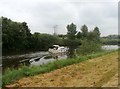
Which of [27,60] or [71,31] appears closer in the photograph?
[27,60]

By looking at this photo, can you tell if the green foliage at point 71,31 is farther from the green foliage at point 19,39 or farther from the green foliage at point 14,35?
the green foliage at point 14,35

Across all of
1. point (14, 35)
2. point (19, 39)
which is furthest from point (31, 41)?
point (14, 35)

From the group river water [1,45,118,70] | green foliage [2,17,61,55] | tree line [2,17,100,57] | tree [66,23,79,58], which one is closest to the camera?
river water [1,45,118,70]

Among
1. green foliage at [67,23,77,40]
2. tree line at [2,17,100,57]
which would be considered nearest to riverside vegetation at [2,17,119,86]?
tree line at [2,17,100,57]

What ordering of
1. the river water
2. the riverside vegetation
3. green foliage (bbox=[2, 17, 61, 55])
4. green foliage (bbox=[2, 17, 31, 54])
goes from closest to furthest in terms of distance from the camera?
the river water
the riverside vegetation
green foliage (bbox=[2, 17, 31, 54])
green foliage (bbox=[2, 17, 61, 55])

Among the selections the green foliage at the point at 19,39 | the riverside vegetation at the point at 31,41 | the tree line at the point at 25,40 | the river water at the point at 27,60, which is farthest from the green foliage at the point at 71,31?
the river water at the point at 27,60

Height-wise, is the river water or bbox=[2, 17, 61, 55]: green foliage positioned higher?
bbox=[2, 17, 61, 55]: green foliage

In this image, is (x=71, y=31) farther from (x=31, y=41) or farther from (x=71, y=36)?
(x=31, y=41)

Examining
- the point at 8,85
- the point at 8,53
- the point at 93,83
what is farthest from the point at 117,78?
the point at 8,53

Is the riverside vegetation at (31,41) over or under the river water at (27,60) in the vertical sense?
over

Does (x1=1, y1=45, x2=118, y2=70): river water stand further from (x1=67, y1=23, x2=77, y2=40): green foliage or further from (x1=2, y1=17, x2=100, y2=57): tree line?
(x1=67, y1=23, x2=77, y2=40): green foliage

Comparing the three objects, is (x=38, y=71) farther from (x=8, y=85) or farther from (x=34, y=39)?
(x=34, y=39)

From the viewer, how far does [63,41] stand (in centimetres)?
7769

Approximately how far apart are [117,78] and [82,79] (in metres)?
1.33
